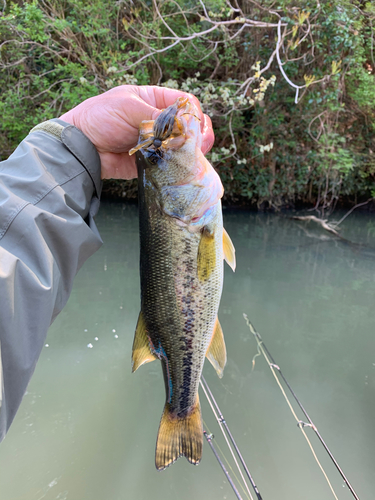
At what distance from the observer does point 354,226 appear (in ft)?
32.1

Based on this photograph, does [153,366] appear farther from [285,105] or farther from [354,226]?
[285,105]

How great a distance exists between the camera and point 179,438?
1.59 metres

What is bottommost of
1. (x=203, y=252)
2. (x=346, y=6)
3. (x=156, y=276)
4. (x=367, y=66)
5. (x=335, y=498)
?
(x=335, y=498)

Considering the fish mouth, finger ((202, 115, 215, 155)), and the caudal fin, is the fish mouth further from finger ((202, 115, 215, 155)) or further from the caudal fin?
the caudal fin

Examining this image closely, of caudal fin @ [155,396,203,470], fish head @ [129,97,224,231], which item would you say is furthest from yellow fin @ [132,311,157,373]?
fish head @ [129,97,224,231]

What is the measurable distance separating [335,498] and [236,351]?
5.37 feet

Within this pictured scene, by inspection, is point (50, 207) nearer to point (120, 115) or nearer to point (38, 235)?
point (38, 235)

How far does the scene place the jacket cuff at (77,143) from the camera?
157 cm

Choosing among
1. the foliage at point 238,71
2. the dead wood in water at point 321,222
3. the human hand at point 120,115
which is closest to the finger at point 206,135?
the human hand at point 120,115

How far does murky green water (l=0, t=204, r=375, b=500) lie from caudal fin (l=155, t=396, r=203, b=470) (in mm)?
1068

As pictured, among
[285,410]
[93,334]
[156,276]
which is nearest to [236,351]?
[285,410]

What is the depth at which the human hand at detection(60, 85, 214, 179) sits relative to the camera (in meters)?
1.62

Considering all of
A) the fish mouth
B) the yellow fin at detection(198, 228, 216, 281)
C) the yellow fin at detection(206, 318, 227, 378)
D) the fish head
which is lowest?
the yellow fin at detection(206, 318, 227, 378)

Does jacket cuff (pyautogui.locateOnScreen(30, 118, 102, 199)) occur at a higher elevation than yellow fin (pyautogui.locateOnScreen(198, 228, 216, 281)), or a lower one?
higher
